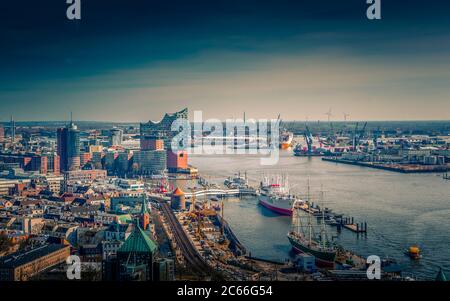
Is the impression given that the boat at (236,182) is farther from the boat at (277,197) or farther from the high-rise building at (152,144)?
the high-rise building at (152,144)

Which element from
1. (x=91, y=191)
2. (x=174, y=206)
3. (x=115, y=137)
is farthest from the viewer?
(x=115, y=137)

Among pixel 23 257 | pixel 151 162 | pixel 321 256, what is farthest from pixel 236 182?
pixel 23 257

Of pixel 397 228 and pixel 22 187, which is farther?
pixel 22 187

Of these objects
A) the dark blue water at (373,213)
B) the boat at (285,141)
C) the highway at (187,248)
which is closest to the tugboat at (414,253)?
the dark blue water at (373,213)

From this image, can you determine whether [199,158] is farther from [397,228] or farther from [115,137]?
[397,228]

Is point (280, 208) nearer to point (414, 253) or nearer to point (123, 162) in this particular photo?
point (414, 253)
